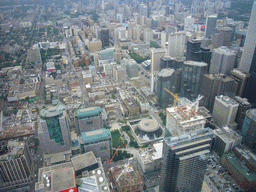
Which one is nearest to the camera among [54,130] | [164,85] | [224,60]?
[54,130]

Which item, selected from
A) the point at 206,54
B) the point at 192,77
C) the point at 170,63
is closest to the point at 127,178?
the point at 192,77

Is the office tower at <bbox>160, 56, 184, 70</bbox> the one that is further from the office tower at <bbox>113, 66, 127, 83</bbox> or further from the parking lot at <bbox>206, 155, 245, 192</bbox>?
the parking lot at <bbox>206, 155, 245, 192</bbox>

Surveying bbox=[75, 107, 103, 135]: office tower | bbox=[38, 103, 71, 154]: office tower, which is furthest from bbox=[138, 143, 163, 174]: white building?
bbox=[38, 103, 71, 154]: office tower

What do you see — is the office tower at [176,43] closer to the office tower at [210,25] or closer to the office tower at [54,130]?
the office tower at [210,25]

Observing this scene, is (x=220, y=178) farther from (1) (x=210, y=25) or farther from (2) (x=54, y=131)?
(1) (x=210, y=25)

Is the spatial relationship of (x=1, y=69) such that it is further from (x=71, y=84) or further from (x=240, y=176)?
(x=240, y=176)

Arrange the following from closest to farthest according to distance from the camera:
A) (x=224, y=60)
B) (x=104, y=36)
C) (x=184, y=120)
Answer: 1. (x=184, y=120)
2. (x=224, y=60)
3. (x=104, y=36)
